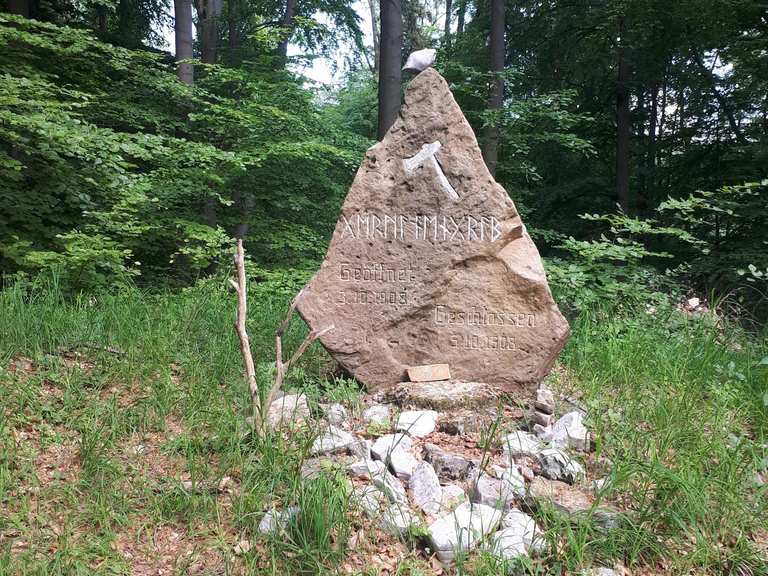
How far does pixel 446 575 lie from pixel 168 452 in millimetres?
1502

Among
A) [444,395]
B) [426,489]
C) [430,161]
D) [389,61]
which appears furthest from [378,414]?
[389,61]

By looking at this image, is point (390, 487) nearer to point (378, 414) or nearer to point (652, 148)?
point (378, 414)

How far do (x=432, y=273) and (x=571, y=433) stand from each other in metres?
1.34

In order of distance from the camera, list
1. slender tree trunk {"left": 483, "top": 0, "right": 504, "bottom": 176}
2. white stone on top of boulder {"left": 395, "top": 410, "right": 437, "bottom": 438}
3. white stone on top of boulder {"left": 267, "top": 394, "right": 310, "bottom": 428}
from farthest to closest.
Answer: slender tree trunk {"left": 483, "top": 0, "right": 504, "bottom": 176} → white stone on top of boulder {"left": 395, "top": 410, "right": 437, "bottom": 438} → white stone on top of boulder {"left": 267, "top": 394, "right": 310, "bottom": 428}

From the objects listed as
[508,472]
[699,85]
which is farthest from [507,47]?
[508,472]

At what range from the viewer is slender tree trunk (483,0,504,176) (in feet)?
25.9

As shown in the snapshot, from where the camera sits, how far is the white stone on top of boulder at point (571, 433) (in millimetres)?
2945

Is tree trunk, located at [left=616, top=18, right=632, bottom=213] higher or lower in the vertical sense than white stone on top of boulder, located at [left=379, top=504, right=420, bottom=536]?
higher

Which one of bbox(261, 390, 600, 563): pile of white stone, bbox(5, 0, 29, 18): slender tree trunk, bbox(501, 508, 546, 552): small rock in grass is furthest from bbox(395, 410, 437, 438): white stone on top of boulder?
bbox(5, 0, 29, 18): slender tree trunk

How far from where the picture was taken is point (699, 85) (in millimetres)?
9461

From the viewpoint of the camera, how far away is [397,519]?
237cm

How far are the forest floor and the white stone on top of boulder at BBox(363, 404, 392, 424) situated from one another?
0.11m

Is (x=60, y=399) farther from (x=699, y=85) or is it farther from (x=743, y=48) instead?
(x=699, y=85)

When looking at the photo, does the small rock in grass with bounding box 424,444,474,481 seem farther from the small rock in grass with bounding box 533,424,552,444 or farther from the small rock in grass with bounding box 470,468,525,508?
the small rock in grass with bounding box 533,424,552,444
